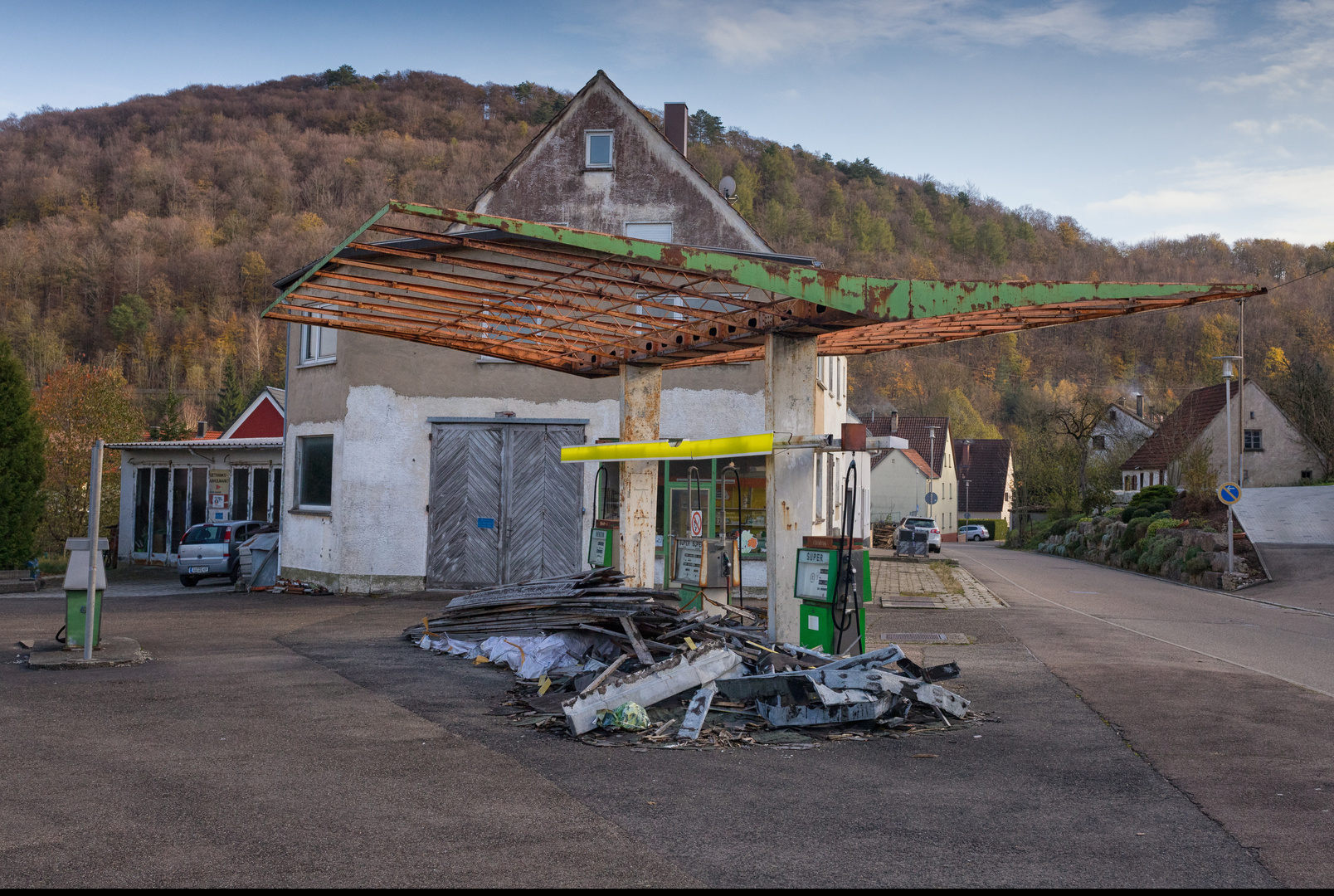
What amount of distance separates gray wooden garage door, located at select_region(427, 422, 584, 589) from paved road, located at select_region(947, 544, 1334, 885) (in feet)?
25.2

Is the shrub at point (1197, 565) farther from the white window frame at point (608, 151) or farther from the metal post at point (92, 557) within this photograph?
the metal post at point (92, 557)

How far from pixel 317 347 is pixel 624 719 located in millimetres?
14172

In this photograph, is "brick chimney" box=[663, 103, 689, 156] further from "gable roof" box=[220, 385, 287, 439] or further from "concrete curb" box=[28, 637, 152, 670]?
"gable roof" box=[220, 385, 287, 439]

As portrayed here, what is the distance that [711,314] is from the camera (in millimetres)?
11297

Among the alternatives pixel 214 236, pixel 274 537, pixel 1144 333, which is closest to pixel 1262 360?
pixel 1144 333

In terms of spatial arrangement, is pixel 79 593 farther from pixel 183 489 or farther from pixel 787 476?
pixel 183 489

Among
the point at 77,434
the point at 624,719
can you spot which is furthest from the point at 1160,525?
the point at 77,434

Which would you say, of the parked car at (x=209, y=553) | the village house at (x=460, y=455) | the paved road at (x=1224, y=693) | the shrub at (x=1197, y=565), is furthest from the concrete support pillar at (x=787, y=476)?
the shrub at (x=1197, y=565)

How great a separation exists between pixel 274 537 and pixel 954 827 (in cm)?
1799

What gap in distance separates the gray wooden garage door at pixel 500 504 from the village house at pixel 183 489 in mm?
11643

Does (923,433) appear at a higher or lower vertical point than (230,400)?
lower

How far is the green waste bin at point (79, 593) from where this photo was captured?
10.6 m

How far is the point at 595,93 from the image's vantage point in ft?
71.6

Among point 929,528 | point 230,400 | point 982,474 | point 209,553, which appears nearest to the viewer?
point 209,553
